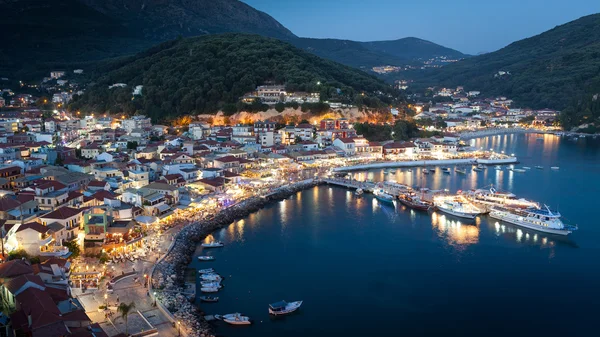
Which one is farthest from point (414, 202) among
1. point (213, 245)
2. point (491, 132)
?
point (491, 132)

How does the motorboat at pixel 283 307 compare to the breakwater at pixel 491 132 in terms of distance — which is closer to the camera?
the motorboat at pixel 283 307

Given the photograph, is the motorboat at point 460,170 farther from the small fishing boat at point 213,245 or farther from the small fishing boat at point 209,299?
the small fishing boat at point 209,299

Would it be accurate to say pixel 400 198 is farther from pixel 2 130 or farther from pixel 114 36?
pixel 114 36

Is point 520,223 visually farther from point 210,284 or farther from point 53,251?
point 53,251

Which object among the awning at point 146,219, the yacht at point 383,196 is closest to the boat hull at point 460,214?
the yacht at point 383,196

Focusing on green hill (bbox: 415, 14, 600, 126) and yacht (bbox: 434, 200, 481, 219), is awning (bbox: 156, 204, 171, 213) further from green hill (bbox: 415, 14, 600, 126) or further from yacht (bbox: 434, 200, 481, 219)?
green hill (bbox: 415, 14, 600, 126)

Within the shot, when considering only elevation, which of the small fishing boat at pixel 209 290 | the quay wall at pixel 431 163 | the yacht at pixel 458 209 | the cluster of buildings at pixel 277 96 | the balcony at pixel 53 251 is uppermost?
the cluster of buildings at pixel 277 96

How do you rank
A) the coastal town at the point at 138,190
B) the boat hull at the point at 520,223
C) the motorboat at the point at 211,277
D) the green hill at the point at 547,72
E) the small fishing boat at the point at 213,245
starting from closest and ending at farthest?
the coastal town at the point at 138,190 < the motorboat at the point at 211,277 < the small fishing boat at the point at 213,245 < the boat hull at the point at 520,223 < the green hill at the point at 547,72

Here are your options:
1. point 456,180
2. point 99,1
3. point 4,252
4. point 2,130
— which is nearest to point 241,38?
point 2,130
